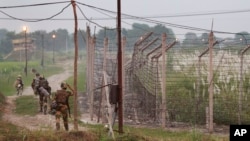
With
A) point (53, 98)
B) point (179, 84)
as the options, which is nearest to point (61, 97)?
point (53, 98)

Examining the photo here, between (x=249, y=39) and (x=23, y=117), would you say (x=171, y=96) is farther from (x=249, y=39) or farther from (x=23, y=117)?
(x=23, y=117)

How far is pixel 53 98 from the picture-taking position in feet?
43.0

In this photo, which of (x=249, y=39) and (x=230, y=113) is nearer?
(x=249, y=39)

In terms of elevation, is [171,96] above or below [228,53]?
below

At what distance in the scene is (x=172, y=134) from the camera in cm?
1378

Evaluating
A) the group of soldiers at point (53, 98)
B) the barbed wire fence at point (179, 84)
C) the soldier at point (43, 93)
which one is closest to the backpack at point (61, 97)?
the group of soldiers at point (53, 98)

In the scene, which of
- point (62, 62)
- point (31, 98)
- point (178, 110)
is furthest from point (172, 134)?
point (62, 62)

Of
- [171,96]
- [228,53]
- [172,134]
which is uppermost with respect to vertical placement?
[228,53]

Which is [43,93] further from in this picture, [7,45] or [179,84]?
[7,45]

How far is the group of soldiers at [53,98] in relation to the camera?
12812 millimetres

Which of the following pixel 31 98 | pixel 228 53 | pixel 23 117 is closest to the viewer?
pixel 228 53

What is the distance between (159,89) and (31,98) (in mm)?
8772

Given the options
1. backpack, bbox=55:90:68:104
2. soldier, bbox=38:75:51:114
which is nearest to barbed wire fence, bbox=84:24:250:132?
soldier, bbox=38:75:51:114

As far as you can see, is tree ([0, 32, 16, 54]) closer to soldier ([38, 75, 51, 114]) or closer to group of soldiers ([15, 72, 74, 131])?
group of soldiers ([15, 72, 74, 131])
